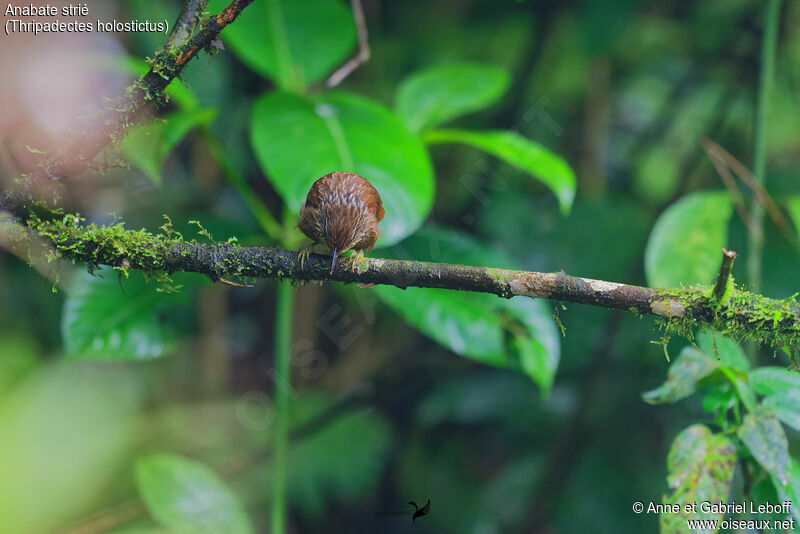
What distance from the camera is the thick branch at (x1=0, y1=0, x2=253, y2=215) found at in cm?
85

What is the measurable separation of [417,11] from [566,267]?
1.58 metres

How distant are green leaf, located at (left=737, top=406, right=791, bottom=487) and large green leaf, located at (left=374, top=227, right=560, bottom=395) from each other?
533 mm

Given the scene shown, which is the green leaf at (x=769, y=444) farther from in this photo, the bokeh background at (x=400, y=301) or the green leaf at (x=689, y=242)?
the bokeh background at (x=400, y=301)

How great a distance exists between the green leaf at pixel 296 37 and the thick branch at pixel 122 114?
0.90 m

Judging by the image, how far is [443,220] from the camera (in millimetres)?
2811

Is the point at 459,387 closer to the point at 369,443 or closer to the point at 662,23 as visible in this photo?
the point at 369,443

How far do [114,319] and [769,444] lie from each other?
4.85ft

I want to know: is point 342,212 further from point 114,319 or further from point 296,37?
point 296,37

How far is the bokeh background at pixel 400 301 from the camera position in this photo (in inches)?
61.9

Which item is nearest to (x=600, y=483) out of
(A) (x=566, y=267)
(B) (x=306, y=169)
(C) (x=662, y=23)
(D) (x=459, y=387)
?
(D) (x=459, y=387)

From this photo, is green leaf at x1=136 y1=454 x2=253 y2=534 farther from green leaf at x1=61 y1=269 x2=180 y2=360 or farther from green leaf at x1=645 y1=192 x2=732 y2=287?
green leaf at x1=645 y1=192 x2=732 y2=287

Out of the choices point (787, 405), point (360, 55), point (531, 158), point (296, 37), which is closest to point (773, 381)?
point (787, 405)

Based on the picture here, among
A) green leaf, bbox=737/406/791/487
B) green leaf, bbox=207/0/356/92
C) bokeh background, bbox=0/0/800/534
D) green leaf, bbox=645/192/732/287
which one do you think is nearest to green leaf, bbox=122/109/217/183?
bokeh background, bbox=0/0/800/534

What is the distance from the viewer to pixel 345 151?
1.38 metres
